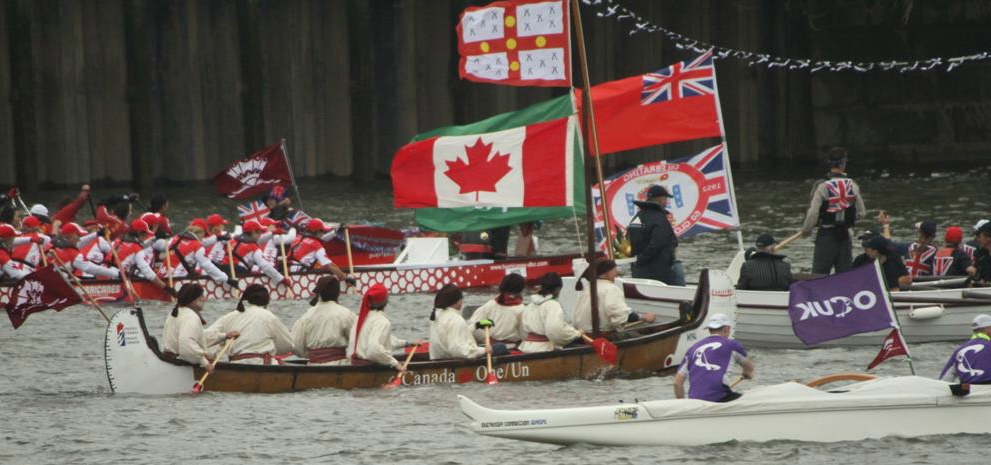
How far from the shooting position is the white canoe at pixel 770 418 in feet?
53.0

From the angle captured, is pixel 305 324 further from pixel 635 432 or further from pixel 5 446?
pixel 635 432

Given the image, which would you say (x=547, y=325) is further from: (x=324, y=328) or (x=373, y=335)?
(x=324, y=328)

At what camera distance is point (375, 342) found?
1959cm

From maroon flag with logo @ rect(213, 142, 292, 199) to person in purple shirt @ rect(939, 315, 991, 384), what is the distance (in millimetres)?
17013

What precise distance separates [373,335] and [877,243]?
630 cm

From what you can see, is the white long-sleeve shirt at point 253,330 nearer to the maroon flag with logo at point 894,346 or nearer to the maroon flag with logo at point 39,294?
the maroon flag with logo at point 39,294

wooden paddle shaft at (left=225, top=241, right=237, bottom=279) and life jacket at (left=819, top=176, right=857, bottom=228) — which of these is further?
wooden paddle shaft at (left=225, top=241, right=237, bottom=279)

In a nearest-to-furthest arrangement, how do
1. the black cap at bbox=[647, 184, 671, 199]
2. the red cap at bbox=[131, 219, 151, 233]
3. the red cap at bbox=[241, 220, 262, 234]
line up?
the black cap at bbox=[647, 184, 671, 199]
the red cap at bbox=[131, 219, 151, 233]
the red cap at bbox=[241, 220, 262, 234]

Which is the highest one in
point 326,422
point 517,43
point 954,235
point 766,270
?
point 517,43

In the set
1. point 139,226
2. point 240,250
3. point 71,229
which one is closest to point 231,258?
point 240,250

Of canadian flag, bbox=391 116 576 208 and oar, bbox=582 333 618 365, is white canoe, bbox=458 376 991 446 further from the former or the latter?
canadian flag, bbox=391 116 576 208

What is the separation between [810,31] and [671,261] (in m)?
23.4

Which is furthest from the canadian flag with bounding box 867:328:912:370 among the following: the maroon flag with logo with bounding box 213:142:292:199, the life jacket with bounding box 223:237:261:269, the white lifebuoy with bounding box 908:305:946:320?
the maroon flag with logo with bounding box 213:142:292:199

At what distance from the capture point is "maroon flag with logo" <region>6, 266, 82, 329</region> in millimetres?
20359
